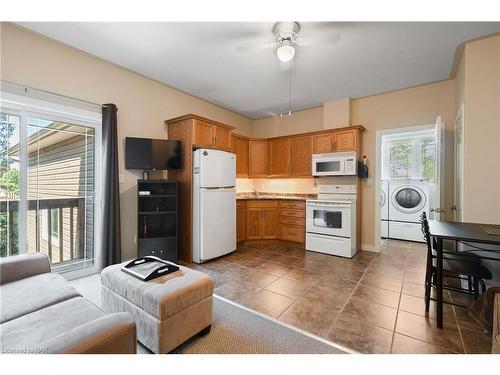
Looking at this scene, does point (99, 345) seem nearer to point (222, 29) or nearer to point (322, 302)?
point (322, 302)

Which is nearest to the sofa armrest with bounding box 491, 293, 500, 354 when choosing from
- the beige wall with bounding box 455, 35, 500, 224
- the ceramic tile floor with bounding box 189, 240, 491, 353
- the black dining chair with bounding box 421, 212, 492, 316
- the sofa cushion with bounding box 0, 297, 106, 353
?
the ceramic tile floor with bounding box 189, 240, 491, 353

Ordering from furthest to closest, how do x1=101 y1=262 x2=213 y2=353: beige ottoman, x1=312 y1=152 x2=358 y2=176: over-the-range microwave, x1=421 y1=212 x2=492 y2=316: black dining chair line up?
x1=312 y1=152 x2=358 y2=176: over-the-range microwave → x1=421 y1=212 x2=492 y2=316: black dining chair → x1=101 y1=262 x2=213 y2=353: beige ottoman

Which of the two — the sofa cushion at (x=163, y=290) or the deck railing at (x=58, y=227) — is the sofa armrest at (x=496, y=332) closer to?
the sofa cushion at (x=163, y=290)

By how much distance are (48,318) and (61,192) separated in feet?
6.66

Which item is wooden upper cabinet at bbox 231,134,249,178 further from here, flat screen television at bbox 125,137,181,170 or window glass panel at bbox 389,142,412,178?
window glass panel at bbox 389,142,412,178

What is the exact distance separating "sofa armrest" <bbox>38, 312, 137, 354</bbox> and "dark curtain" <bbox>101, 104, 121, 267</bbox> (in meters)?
2.07

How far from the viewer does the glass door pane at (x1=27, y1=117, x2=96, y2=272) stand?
8.34 feet

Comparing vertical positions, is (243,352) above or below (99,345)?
below

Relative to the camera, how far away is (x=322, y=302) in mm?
2271

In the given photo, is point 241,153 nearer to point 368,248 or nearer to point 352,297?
point 368,248

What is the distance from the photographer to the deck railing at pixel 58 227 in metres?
2.37

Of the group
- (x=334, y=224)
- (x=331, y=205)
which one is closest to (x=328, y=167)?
(x=331, y=205)
